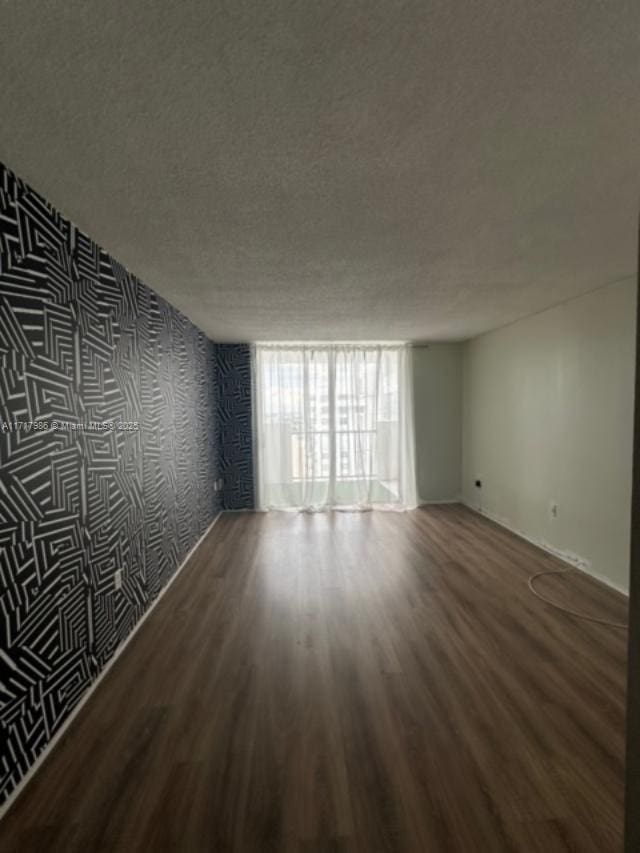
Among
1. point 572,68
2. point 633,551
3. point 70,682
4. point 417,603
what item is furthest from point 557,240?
point 70,682

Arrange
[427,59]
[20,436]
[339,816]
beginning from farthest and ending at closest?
[20,436]
[339,816]
[427,59]

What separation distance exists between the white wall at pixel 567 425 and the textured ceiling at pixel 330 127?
86cm

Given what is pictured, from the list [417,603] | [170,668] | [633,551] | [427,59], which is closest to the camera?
[633,551]

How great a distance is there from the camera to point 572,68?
982 millimetres

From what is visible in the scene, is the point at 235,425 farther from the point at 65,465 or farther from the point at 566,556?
the point at 566,556

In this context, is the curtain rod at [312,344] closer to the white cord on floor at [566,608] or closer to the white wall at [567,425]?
the white wall at [567,425]

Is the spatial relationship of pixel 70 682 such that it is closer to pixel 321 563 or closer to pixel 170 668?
pixel 170 668

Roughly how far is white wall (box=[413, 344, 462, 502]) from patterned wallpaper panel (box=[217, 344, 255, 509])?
235 cm

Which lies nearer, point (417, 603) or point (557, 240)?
point (557, 240)

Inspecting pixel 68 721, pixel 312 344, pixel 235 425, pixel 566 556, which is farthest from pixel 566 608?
pixel 235 425

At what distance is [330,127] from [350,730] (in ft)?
7.56

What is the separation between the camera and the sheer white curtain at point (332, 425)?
4934mm

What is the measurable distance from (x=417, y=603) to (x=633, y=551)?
7.48 feet

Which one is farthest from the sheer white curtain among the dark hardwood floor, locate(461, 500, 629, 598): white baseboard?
the dark hardwood floor
